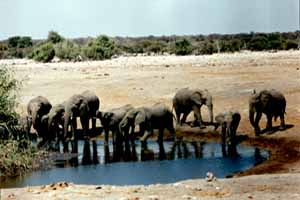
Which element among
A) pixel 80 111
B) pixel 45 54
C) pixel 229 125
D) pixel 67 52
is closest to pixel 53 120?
pixel 80 111

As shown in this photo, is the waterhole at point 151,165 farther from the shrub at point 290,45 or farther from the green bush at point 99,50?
the shrub at point 290,45

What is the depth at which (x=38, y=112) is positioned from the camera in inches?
1040

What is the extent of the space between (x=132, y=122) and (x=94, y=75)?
2118cm

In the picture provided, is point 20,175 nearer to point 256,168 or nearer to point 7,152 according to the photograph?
point 7,152

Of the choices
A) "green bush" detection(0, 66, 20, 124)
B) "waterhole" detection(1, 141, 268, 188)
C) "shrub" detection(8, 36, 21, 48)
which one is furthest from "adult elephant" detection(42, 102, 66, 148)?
"shrub" detection(8, 36, 21, 48)

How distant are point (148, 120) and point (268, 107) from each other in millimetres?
3540

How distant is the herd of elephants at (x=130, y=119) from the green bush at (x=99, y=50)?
3806cm

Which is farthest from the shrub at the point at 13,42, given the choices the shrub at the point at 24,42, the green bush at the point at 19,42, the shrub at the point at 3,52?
the shrub at the point at 3,52

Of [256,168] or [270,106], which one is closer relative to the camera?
[256,168]

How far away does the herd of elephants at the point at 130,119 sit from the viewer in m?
24.7

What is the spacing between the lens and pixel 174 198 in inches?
547

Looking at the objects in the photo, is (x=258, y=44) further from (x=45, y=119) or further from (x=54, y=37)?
(x=45, y=119)

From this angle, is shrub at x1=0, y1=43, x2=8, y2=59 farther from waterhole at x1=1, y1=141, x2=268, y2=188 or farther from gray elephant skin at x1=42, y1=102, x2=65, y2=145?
waterhole at x1=1, y1=141, x2=268, y2=188

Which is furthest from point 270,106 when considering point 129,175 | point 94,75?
point 94,75
